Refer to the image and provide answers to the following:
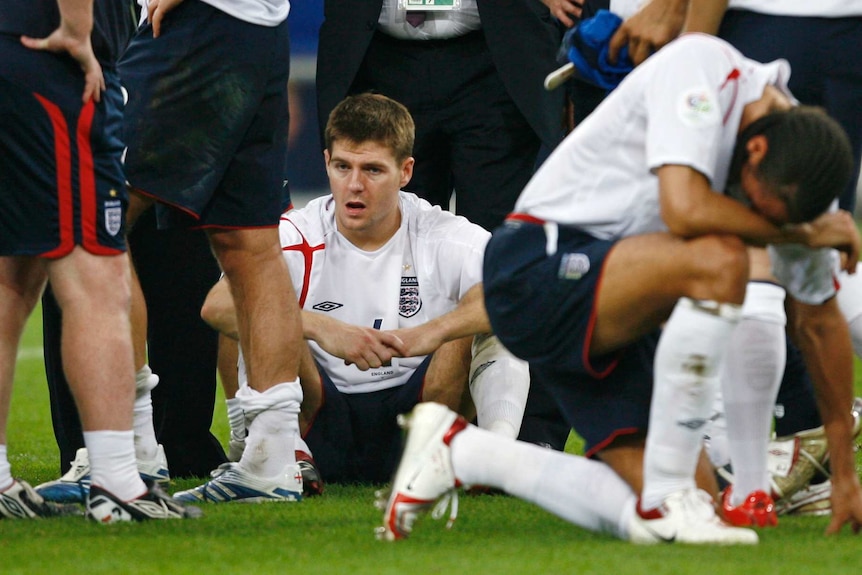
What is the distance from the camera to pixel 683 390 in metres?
2.75

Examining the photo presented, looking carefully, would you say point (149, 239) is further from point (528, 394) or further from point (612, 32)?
point (612, 32)

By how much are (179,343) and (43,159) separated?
4.34 ft

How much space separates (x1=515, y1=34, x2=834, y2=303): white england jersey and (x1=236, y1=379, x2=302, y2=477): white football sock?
99cm

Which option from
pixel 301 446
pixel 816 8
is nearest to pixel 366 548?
pixel 301 446

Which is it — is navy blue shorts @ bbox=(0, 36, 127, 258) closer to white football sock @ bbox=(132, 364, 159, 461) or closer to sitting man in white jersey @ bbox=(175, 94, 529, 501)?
white football sock @ bbox=(132, 364, 159, 461)

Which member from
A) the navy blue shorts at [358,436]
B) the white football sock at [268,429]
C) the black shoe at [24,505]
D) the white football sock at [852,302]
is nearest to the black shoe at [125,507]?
the black shoe at [24,505]

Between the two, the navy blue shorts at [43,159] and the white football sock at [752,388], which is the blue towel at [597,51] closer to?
the white football sock at [752,388]

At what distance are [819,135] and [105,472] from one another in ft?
5.69

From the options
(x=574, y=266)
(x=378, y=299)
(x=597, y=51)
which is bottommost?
(x=378, y=299)

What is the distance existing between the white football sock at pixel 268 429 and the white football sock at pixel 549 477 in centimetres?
92

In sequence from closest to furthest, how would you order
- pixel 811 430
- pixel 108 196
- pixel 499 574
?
pixel 499 574
pixel 108 196
pixel 811 430

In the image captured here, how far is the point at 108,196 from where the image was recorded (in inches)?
129

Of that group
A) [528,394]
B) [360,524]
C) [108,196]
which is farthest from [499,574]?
[528,394]

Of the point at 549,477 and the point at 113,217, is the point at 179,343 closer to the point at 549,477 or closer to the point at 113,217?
the point at 113,217
